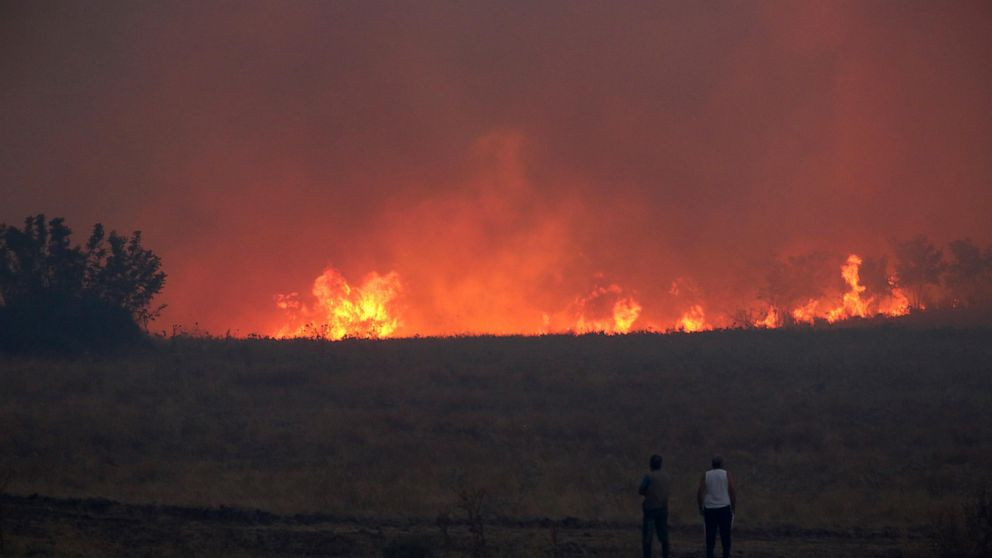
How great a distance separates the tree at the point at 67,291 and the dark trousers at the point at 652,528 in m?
36.0

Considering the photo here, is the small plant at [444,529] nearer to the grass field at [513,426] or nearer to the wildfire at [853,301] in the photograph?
the grass field at [513,426]

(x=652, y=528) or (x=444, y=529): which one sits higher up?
(x=652, y=528)

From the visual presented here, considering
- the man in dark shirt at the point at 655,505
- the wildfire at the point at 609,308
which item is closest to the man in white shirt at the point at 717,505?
the man in dark shirt at the point at 655,505

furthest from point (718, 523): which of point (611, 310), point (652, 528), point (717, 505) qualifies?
point (611, 310)

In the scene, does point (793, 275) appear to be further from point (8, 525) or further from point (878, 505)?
point (8, 525)

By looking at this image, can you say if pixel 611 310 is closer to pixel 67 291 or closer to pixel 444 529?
pixel 67 291

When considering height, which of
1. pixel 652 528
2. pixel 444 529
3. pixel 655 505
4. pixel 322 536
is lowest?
pixel 322 536

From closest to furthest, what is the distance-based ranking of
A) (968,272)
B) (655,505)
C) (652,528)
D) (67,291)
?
(655,505)
(652,528)
(67,291)
(968,272)

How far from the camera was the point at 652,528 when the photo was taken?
16719 mm

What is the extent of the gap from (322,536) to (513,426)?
12.7 m

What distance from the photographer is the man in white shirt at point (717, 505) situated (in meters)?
16.8

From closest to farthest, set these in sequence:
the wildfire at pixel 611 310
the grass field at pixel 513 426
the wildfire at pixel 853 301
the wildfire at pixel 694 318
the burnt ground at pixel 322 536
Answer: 1. the burnt ground at pixel 322 536
2. the grass field at pixel 513 426
3. the wildfire at pixel 694 318
4. the wildfire at pixel 853 301
5. the wildfire at pixel 611 310

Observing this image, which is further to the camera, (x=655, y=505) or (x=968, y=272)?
(x=968, y=272)

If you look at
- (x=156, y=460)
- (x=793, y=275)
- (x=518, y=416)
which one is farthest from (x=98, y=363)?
(x=793, y=275)
